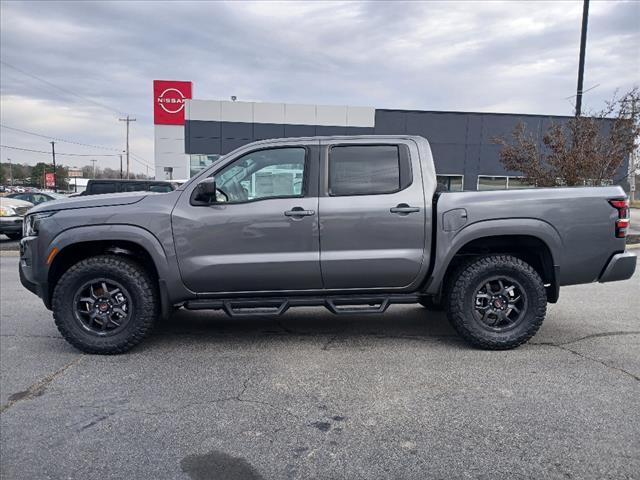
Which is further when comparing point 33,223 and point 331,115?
point 331,115

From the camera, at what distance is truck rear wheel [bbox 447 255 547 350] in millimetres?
4340

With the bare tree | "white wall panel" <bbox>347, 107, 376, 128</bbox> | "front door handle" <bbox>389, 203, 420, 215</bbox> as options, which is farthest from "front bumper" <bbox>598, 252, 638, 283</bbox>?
"white wall panel" <bbox>347, 107, 376, 128</bbox>

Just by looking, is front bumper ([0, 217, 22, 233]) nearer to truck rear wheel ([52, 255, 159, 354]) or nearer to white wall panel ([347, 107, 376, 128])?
truck rear wheel ([52, 255, 159, 354])

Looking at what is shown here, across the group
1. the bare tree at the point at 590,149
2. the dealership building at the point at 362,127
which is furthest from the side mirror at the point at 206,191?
the dealership building at the point at 362,127

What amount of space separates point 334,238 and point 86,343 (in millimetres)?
2497

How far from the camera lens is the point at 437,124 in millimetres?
29328

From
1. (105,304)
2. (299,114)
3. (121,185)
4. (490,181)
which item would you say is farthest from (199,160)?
(105,304)

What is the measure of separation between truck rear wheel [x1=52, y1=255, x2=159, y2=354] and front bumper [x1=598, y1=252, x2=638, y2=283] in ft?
14.1

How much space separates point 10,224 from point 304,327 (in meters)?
12.2

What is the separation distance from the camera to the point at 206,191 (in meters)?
4.14

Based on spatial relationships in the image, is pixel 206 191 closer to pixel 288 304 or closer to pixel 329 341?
pixel 288 304

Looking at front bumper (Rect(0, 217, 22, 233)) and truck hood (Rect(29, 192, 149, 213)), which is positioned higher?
truck hood (Rect(29, 192, 149, 213))

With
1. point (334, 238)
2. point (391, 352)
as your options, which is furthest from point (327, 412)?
point (334, 238)

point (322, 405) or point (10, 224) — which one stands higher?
point (10, 224)
